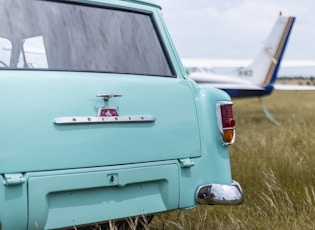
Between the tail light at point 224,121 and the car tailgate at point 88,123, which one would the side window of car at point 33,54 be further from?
the tail light at point 224,121

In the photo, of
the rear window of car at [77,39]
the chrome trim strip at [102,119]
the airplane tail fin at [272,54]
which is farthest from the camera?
the airplane tail fin at [272,54]

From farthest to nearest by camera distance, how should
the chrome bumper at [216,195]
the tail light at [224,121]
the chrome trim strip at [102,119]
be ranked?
1. the tail light at [224,121]
2. the chrome bumper at [216,195]
3. the chrome trim strip at [102,119]

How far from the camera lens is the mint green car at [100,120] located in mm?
2672

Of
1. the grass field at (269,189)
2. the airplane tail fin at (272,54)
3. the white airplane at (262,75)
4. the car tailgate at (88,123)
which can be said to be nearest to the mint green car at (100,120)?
the car tailgate at (88,123)

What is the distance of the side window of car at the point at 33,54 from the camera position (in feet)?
9.60

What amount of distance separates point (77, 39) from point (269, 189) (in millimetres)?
2382

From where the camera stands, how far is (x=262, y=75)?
20.6 m

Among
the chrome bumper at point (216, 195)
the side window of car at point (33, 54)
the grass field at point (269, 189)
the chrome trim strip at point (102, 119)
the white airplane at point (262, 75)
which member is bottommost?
the white airplane at point (262, 75)

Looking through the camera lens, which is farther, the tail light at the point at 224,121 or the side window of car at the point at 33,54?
the tail light at the point at 224,121

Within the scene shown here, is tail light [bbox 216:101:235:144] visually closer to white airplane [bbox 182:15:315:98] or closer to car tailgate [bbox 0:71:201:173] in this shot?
car tailgate [bbox 0:71:201:173]

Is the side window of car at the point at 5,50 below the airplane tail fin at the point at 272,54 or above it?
above

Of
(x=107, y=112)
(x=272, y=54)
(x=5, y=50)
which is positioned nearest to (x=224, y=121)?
(x=107, y=112)

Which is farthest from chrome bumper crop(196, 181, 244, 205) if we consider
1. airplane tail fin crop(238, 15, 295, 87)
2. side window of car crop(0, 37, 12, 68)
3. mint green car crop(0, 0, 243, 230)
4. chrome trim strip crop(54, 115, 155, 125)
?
airplane tail fin crop(238, 15, 295, 87)

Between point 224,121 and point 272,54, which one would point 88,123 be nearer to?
point 224,121
